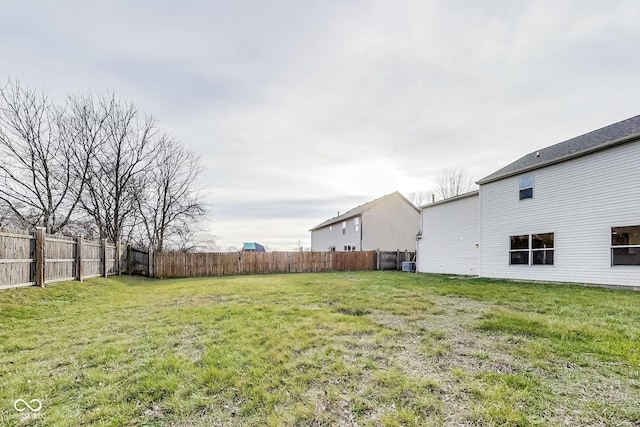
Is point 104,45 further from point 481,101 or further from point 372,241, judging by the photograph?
point 372,241

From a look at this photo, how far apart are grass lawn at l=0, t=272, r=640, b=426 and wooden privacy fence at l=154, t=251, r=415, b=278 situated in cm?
1132

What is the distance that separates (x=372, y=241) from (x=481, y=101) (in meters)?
14.5

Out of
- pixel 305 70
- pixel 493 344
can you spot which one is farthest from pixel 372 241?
pixel 493 344

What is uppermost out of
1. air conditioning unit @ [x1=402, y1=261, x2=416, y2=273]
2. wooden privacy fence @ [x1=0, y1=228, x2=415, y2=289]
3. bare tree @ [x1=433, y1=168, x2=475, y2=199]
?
bare tree @ [x1=433, y1=168, x2=475, y2=199]

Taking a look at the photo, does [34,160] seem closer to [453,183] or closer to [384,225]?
[384,225]

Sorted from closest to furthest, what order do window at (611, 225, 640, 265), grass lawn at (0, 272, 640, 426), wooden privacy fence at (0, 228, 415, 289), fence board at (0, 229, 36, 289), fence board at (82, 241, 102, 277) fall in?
grass lawn at (0, 272, 640, 426) < fence board at (0, 229, 36, 289) < wooden privacy fence at (0, 228, 415, 289) < window at (611, 225, 640, 265) < fence board at (82, 241, 102, 277)

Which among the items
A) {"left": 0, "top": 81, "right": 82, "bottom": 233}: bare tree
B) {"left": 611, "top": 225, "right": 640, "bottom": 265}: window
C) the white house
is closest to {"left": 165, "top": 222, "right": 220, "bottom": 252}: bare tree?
{"left": 0, "top": 81, "right": 82, "bottom": 233}: bare tree

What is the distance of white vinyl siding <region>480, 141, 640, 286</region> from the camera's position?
914cm

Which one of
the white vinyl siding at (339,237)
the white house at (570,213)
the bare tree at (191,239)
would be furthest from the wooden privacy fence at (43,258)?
the white vinyl siding at (339,237)

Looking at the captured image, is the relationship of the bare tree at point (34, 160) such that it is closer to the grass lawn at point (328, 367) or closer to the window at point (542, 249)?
the grass lawn at point (328, 367)

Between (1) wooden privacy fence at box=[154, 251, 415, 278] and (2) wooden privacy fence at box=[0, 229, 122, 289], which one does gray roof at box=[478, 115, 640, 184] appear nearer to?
(1) wooden privacy fence at box=[154, 251, 415, 278]

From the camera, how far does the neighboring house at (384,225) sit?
23.8 metres

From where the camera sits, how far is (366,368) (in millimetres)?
3150

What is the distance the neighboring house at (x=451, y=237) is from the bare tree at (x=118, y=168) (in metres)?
16.4
